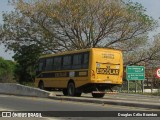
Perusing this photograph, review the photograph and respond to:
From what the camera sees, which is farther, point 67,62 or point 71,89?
point 67,62

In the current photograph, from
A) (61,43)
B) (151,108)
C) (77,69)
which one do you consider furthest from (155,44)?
(151,108)

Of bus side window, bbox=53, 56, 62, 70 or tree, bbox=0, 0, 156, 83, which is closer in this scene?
bus side window, bbox=53, 56, 62, 70

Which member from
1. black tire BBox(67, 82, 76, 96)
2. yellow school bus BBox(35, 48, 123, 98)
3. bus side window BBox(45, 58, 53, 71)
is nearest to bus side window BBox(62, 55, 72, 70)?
yellow school bus BBox(35, 48, 123, 98)

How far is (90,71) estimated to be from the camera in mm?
27375

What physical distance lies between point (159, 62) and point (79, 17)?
A: 12.0m

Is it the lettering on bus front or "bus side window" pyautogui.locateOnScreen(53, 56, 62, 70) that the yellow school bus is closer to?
the lettering on bus front

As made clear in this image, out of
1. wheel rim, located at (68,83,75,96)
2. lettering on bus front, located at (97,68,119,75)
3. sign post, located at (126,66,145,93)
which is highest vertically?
sign post, located at (126,66,145,93)

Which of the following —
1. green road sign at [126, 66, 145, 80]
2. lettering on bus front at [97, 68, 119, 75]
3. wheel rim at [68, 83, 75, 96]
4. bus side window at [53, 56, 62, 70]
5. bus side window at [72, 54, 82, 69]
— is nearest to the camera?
lettering on bus front at [97, 68, 119, 75]

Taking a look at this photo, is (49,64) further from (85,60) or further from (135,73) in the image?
(135,73)

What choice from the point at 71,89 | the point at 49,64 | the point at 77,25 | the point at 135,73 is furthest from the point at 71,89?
the point at 77,25

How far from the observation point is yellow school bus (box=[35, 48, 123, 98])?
90.1 ft

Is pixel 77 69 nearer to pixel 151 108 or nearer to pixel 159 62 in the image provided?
pixel 151 108

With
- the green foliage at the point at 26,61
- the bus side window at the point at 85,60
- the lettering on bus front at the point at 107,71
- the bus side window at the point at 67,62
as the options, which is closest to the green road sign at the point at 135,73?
the bus side window at the point at 67,62

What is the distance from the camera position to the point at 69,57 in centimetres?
2958
